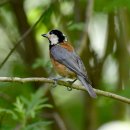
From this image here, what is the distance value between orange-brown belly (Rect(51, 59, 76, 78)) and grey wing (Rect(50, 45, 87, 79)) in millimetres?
31

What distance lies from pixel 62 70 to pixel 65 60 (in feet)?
0.32

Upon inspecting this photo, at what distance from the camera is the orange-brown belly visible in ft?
15.3

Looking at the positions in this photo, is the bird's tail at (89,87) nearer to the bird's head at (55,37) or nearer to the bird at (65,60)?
the bird at (65,60)

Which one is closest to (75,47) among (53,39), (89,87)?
(53,39)

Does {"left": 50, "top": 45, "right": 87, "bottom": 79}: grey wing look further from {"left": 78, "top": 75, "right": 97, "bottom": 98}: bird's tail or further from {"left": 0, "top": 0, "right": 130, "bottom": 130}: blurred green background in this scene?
{"left": 0, "top": 0, "right": 130, "bottom": 130}: blurred green background

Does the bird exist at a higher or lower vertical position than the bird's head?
lower

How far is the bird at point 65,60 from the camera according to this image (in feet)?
14.8

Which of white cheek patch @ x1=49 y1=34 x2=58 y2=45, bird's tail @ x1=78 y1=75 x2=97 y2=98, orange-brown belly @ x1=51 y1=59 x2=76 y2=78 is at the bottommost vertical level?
bird's tail @ x1=78 y1=75 x2=97 y2=98

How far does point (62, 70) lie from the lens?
4758mm

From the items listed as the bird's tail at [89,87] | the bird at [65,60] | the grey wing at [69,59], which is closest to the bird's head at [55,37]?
the bird at [65,60]

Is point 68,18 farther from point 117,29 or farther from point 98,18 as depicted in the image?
point 98,18

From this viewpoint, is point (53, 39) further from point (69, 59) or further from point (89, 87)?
point (89, 87)

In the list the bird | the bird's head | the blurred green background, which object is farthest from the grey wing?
the blurred green background

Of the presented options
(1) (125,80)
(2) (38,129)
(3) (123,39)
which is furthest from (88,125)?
(2) (38,129)
